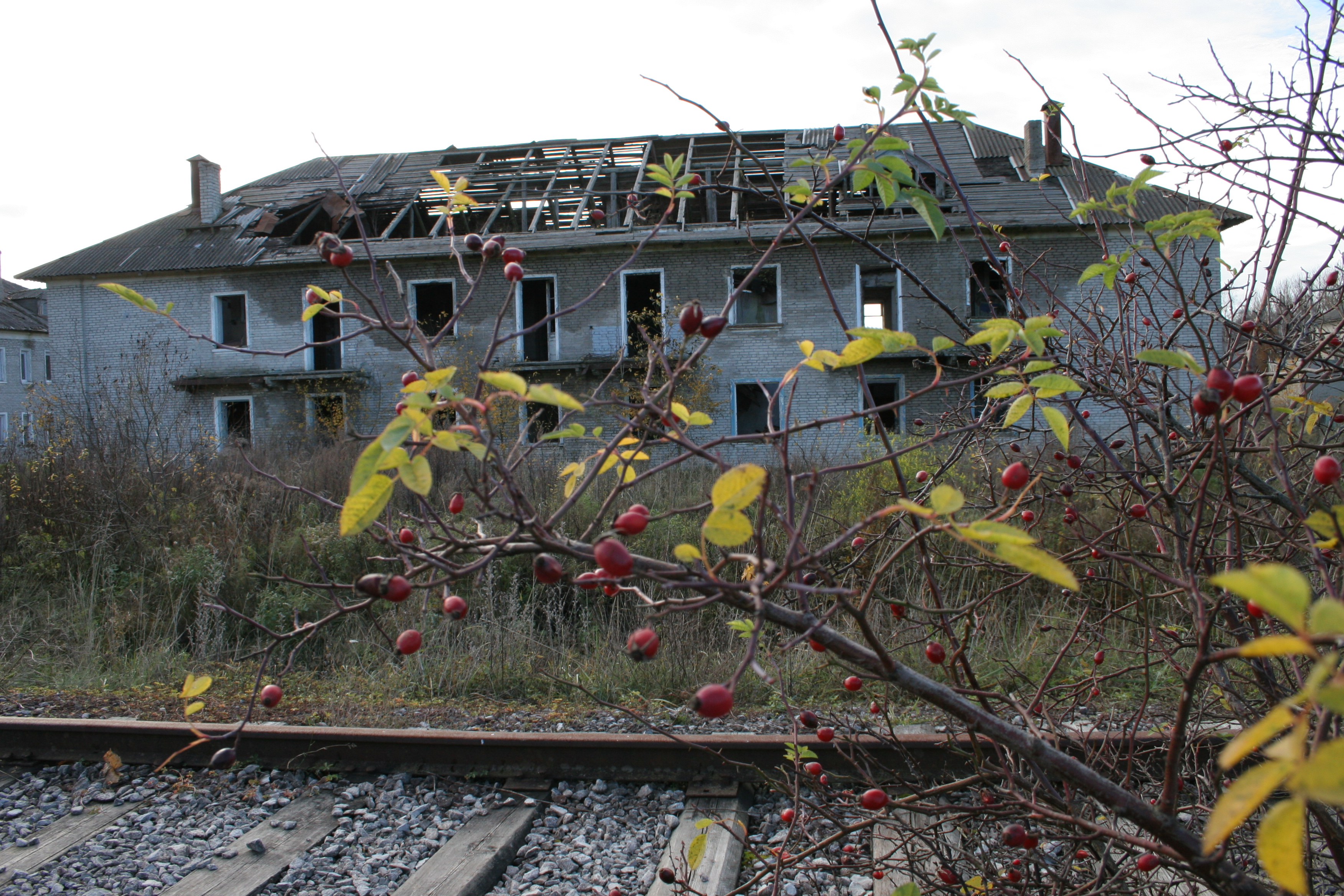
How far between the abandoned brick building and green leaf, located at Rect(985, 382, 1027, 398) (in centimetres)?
1481

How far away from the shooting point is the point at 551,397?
765mm

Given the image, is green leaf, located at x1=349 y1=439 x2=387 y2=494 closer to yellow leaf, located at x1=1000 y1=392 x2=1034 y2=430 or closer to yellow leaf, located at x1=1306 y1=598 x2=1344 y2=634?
yellow leaf, located at x1=1306 y1=598 x2=1344 y2=634

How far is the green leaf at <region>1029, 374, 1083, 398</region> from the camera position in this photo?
1.04 metres

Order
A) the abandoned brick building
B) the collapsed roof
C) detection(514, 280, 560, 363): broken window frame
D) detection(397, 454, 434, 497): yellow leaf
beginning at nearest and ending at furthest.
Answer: detection(397, 454, 434, 497): yellow leaf
the abandoned brick building
the collapsed roof
detection(514, 280, 560, 363): broken window frame

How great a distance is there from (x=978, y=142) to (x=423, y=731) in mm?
22557

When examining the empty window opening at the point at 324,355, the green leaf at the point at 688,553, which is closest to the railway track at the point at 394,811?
the green leaf at the point at 688,553

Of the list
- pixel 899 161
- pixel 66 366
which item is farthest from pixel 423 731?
pixel 66 366

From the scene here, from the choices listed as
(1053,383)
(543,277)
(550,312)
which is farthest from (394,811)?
(550,312)

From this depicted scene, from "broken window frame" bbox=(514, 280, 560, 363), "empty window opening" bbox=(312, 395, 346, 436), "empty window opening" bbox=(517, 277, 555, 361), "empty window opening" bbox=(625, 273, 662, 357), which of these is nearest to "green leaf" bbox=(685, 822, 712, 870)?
"empty window opening" bbox=(625, 273, 662, 357)

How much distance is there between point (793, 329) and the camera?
1767cm

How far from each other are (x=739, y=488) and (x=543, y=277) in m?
17.7

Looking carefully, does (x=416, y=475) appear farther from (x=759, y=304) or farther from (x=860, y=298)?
(x=759, y=304)

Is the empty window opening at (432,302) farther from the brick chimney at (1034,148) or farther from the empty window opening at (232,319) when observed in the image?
the brick chimney at (1034,148)

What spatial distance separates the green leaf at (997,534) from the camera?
67cm
